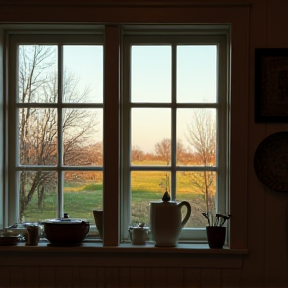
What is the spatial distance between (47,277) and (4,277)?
0.75 ft

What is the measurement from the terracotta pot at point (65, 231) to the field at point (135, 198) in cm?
17

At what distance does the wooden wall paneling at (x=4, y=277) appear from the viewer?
260cm

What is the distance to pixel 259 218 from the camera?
101 inches

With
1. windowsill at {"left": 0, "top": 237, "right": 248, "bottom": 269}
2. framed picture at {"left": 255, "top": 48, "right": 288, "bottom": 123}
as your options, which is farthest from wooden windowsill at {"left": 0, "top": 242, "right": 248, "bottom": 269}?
framed picture at {"left": 255, "top": 48, "right": 288, "bottom": 123}

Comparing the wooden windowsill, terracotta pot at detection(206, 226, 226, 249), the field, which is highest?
the field

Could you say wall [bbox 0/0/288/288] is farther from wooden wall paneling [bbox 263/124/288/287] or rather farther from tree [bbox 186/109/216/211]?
tree [bbox 186/109/216/211]

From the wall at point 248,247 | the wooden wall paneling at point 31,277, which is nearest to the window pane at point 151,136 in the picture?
the wall at point 248,247

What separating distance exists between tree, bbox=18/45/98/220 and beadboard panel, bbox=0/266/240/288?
365mm

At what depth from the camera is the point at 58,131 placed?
2.76m

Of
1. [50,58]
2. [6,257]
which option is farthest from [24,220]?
[50,58]

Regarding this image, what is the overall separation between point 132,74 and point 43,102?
20.5 inches

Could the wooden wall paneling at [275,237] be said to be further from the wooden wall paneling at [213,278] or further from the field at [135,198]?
the field at [135,198]

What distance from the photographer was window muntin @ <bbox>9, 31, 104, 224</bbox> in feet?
9.04
